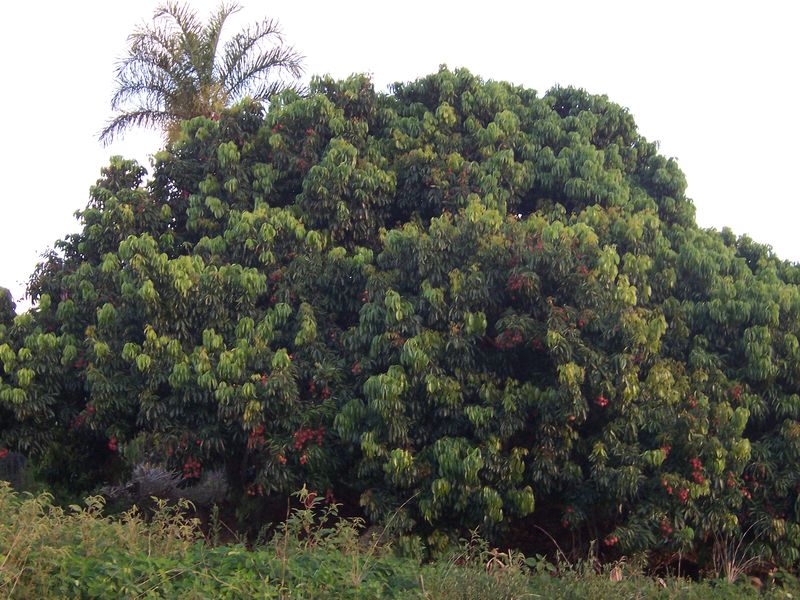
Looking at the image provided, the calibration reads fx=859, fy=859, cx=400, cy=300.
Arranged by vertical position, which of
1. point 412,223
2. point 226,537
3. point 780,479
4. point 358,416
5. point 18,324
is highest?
point 412,223

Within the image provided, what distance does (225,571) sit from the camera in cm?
559

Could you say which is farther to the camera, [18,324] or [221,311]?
[18,324]

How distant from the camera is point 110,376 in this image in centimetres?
948

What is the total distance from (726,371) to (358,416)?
13.5ft

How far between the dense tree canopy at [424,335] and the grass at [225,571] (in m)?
1.96

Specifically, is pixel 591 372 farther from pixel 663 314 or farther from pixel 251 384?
pixel 251 384

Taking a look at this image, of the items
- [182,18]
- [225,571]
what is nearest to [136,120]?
[182,18]

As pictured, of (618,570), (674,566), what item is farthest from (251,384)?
(674,566)

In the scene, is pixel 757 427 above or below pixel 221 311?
below

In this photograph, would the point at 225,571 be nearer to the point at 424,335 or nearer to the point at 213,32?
the point at 424,335

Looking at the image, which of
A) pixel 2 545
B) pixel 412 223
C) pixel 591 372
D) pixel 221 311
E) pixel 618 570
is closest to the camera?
pixel 2 545

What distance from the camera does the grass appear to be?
16.6 feet

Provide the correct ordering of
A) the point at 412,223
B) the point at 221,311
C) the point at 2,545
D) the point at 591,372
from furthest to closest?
the point at 412,223
the point at 221,311
the point at 591,372
the point at 2,545

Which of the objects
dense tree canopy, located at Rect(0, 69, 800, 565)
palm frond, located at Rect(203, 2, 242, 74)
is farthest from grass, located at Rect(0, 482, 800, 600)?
palm frond, located at Rect(203, 2, 242, 74)
